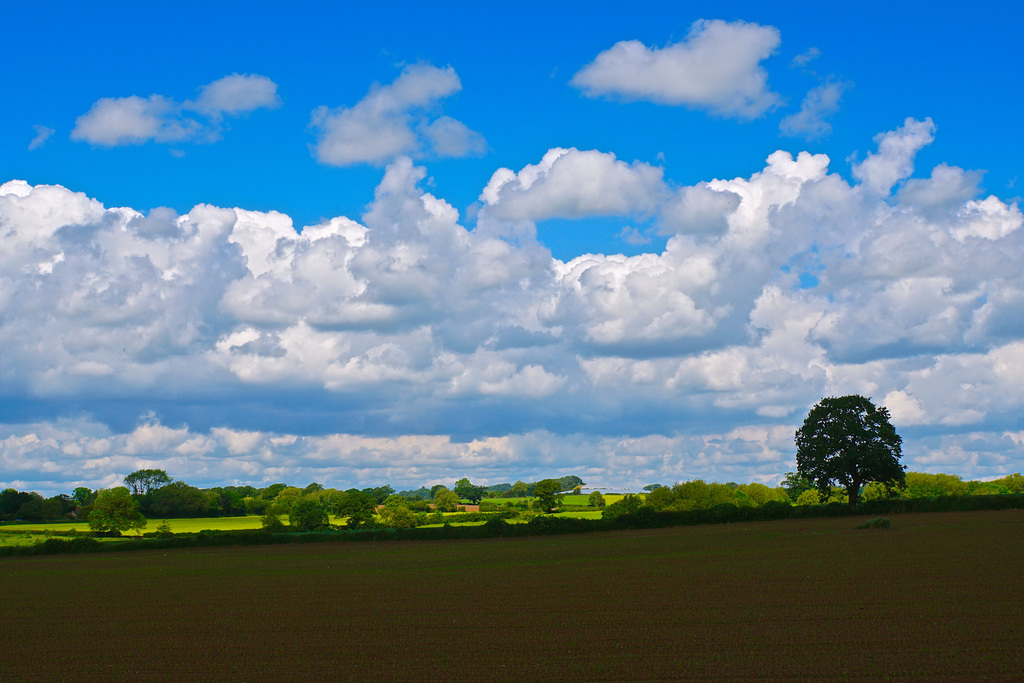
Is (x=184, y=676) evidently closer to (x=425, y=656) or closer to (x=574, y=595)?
(x=425, y=656)

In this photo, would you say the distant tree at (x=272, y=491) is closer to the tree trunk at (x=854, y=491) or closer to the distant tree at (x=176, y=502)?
the distant tree at (x=176, y=502)

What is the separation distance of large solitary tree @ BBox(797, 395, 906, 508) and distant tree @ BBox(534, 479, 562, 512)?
4526 cm

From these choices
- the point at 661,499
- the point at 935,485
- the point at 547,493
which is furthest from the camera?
the point at 935,485

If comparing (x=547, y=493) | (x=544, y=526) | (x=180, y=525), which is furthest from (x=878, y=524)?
(x=180, y=525)

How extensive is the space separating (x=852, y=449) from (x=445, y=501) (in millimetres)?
77929

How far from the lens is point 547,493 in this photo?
11506 centimetres

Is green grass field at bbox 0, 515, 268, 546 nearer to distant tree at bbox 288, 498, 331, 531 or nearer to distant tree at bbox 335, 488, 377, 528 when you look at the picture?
distant tree at bbox 288, 498, 331, 531

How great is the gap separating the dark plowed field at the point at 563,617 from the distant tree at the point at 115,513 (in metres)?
47.5

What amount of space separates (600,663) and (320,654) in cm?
811

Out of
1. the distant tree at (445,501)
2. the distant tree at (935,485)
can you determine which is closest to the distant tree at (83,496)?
the distant tree at (445,501)

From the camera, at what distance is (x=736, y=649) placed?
66.6 ft

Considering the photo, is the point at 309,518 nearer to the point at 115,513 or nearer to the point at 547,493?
the point at 115,513

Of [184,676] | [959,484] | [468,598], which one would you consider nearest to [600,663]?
[184,676]

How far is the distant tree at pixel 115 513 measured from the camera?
94.0m
